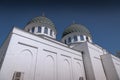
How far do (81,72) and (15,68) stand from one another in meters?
8.27

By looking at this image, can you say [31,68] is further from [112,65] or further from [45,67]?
[112,65]

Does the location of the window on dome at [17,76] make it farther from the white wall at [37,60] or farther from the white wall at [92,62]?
the white wall at [92,62]

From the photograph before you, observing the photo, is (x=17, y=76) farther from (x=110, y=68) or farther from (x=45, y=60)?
(x=110, y=68)

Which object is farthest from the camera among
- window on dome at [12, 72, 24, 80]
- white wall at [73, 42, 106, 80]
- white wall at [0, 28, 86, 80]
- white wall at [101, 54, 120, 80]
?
white wall at [101, 54, 120, 80]

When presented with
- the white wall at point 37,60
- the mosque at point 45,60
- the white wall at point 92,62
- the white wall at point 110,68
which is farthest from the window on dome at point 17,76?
the white wall at point 110,68

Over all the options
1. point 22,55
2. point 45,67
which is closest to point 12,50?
point 22,55

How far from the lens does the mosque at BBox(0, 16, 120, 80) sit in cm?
797

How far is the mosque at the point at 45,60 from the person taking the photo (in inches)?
314

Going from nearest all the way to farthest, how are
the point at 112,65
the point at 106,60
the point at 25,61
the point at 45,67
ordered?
the point at 25,61 < the point at 45,67 < the point at 112,65 < the point at 106,60

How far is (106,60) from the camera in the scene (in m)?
14.7

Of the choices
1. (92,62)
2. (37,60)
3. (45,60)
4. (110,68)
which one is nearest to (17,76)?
(37,60)

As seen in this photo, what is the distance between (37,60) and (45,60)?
93 cm

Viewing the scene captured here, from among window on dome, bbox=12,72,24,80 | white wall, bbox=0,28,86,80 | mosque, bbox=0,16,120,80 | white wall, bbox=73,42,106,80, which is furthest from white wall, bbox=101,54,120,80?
window on dome, bbox=12,72,24,80

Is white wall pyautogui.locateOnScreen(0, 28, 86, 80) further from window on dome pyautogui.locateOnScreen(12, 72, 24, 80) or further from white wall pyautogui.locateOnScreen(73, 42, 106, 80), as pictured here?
white wall pyautogui.locateOnScreen(73, 42, 106, 80)
